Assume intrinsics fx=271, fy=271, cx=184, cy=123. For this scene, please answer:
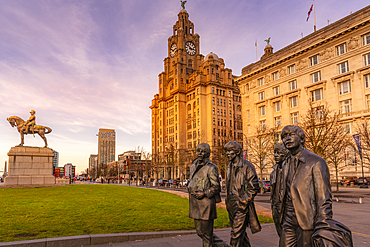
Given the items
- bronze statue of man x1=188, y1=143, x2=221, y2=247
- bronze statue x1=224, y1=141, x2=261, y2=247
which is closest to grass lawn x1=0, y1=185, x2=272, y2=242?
bronze statue of man x1=188, y1=143, x2=221, y2=247

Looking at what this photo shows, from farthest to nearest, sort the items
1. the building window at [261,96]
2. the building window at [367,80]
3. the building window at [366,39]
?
the building window at [261,96] < the building window at [367,80] < the building window at [366,39]

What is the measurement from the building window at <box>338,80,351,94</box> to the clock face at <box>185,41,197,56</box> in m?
66.0

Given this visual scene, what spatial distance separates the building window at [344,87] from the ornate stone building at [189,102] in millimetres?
40118

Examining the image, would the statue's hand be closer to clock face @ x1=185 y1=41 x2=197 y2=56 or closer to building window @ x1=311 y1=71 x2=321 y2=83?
A: building window @ x1=311 y1=71 x2=321 y2=83

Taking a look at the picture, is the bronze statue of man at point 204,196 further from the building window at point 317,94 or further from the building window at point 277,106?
the building window at point 277,106

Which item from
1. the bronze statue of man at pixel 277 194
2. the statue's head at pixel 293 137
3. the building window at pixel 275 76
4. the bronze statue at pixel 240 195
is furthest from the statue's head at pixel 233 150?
the building window at pixel 275 76

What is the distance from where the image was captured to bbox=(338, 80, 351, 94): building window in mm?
43562

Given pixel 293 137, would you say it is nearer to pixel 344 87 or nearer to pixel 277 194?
pixel 277 194

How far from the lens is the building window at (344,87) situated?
4356 cm

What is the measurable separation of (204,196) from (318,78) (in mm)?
49430

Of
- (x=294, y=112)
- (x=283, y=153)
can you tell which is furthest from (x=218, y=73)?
(x=283, y=153)

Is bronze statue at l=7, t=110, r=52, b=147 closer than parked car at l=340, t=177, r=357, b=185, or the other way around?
bronze statue at l=7, t=110, r=52, b=147

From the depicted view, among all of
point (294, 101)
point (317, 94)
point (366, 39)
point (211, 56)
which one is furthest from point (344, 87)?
point (211, 56)

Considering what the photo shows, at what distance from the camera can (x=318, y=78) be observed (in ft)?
158
